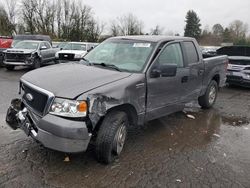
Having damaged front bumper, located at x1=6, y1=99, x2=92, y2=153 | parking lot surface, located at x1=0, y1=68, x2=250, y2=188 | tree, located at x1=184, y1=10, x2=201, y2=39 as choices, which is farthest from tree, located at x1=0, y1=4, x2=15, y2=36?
damaged front bumper, located at x1=6, y1=99, x2=92, y2=153

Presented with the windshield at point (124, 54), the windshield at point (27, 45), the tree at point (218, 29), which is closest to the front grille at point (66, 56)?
the windshield at point (27, 45)

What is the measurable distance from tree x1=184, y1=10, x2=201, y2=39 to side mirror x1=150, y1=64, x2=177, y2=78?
66.1 meters

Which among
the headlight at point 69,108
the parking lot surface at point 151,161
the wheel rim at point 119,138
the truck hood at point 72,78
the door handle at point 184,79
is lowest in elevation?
the parking lot surface at point 151,161

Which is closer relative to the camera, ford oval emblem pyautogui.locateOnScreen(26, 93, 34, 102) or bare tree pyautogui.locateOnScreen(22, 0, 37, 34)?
ford oval emblem pyautogui.locateOnScreen(26, 93, 34, 102)

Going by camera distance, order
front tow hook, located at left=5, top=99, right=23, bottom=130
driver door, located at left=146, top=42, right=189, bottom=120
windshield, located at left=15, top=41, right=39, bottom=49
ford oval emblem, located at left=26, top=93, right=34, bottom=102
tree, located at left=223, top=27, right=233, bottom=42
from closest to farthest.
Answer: ford oval emblem, located at left=26, top=93, right=34, bottom=102 < front tow hook, located at left=5, top=99, right=23, bottom=130 < driver door, located at left=146, top=42, right=189, bottom=120 < windshield, located at left=15, top=41, right=39, bottom=49 < tree, located at left=223, top=27, right=233, bottom=42

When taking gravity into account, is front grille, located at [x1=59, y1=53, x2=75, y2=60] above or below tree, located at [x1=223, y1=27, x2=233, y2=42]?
below

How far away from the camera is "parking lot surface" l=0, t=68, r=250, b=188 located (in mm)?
3430

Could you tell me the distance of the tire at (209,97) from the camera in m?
6.84

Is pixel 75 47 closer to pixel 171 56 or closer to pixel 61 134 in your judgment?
pixel 171 56

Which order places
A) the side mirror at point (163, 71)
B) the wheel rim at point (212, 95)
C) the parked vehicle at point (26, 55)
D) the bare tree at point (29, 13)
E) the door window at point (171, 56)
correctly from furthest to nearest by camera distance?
the bare tree at point (29, 13), the parked vehicle at point (26, 55), the wheel rim at point (212, 95), the door window at point (171, 56), the side mirror at point (163, 71)

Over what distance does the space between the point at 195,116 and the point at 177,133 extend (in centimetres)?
141

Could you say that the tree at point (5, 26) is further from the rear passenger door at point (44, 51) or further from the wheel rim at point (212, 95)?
the wheel rim at point (212, 95)

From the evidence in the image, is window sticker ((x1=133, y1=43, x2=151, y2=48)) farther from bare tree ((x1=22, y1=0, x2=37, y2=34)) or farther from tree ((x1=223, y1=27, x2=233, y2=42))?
tree ((x1=223, y1=27, x2=233, y2=42))

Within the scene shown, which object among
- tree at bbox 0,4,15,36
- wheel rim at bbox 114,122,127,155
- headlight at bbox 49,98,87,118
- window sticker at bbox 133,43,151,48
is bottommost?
wheel rim at bbox 114,122,127,155
